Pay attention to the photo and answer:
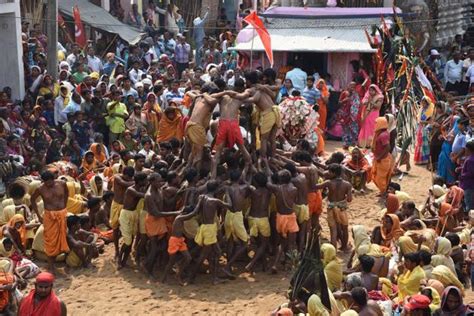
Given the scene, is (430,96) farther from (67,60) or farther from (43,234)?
(43,234)

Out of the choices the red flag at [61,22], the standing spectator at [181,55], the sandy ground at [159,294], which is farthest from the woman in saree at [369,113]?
the red flag at [61,22]

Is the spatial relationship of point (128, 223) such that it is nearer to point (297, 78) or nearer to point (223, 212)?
point (223, 212)

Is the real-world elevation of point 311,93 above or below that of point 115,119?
above

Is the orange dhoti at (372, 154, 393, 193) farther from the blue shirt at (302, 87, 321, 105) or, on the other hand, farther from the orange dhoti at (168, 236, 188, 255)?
the orange dhoti at (168, 236, 188, 255)

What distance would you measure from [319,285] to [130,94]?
385 inches

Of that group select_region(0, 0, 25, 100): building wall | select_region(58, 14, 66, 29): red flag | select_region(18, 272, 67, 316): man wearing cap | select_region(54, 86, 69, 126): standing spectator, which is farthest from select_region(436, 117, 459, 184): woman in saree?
select_region(58, 14, 66, 29): red flag

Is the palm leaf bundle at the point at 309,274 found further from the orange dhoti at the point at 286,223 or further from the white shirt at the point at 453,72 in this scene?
the white shirt at the point at 453,72

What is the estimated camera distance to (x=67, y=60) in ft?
64.1

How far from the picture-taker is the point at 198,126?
11.3 meters

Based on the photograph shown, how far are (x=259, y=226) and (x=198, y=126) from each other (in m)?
1.52

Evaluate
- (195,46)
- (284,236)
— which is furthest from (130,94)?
(195,46)

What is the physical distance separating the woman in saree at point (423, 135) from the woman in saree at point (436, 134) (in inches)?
16.9

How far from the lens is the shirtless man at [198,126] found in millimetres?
11328

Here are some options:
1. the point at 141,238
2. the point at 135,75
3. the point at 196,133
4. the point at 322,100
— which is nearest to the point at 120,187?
the point at 141,238
